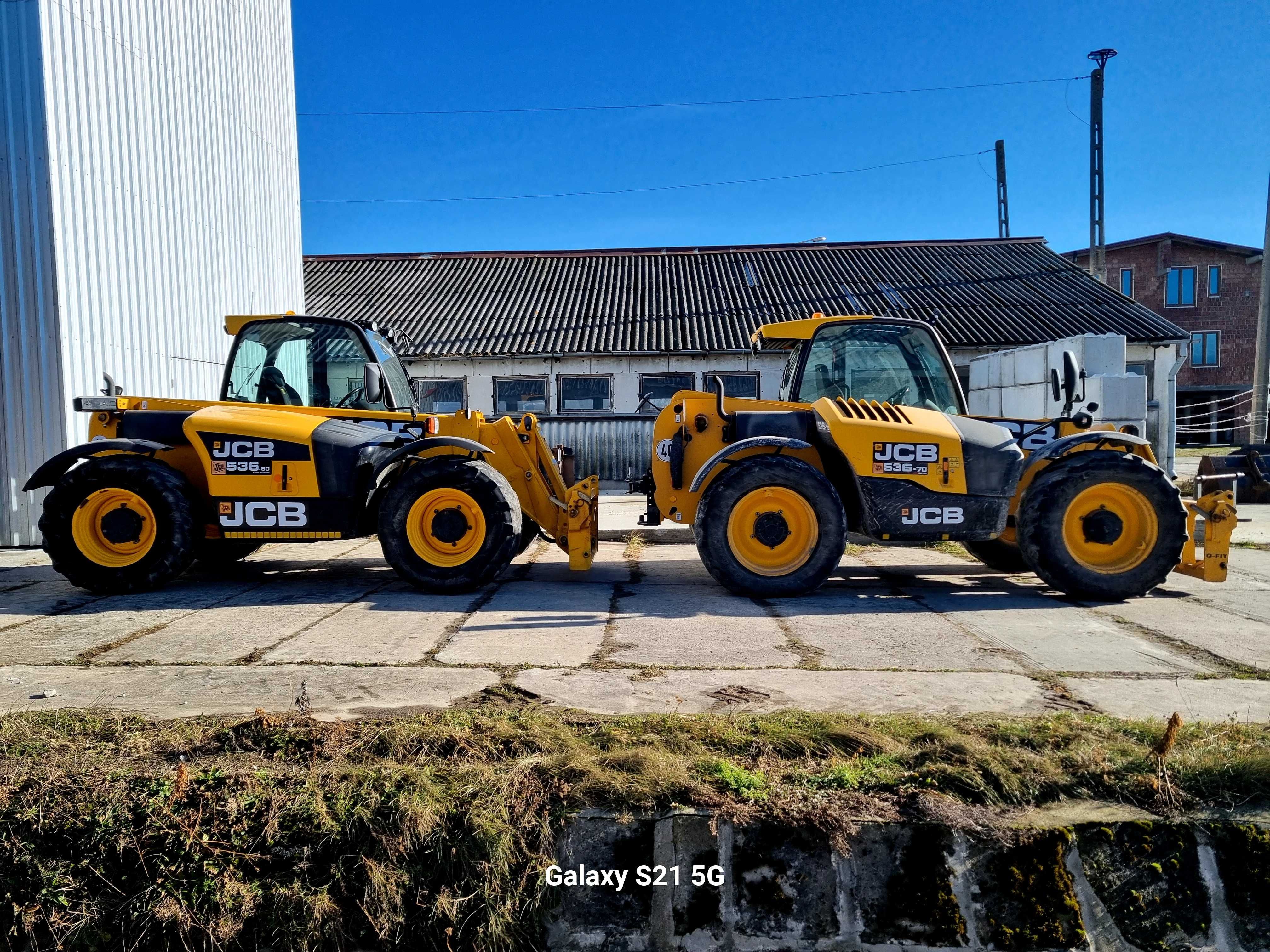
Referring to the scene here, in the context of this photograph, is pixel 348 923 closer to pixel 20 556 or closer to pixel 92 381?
pixel 20 556

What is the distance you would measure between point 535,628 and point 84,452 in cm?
390

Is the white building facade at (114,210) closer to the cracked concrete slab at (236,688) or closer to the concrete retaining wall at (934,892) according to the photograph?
the cracked concrete slab at (236,688)

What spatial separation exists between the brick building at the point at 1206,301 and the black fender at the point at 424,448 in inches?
1483

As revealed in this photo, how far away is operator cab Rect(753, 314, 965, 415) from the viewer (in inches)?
278

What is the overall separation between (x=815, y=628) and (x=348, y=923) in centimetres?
344

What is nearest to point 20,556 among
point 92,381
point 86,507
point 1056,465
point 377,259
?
point 92,381

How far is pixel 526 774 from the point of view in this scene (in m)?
3.11

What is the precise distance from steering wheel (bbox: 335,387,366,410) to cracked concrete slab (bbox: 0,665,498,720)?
3217 millimetres

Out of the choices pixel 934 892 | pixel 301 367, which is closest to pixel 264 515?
pixel 301 367

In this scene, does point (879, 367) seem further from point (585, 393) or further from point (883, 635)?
point (585, 393)

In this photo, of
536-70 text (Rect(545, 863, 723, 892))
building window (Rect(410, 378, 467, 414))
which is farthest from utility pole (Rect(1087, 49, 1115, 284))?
536-70 text (Rect(545, 863, 723, 892))

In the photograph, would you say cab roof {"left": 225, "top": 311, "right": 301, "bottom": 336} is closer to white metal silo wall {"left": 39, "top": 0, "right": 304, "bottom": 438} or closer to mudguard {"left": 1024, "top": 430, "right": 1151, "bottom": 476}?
white metal silo wall {"left": 39, "top": 0, "right": 304, "bottom": 438}

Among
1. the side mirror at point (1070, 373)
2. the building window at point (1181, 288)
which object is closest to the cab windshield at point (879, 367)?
the side mirror at point (1070, 373)

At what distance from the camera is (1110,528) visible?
632 cm
